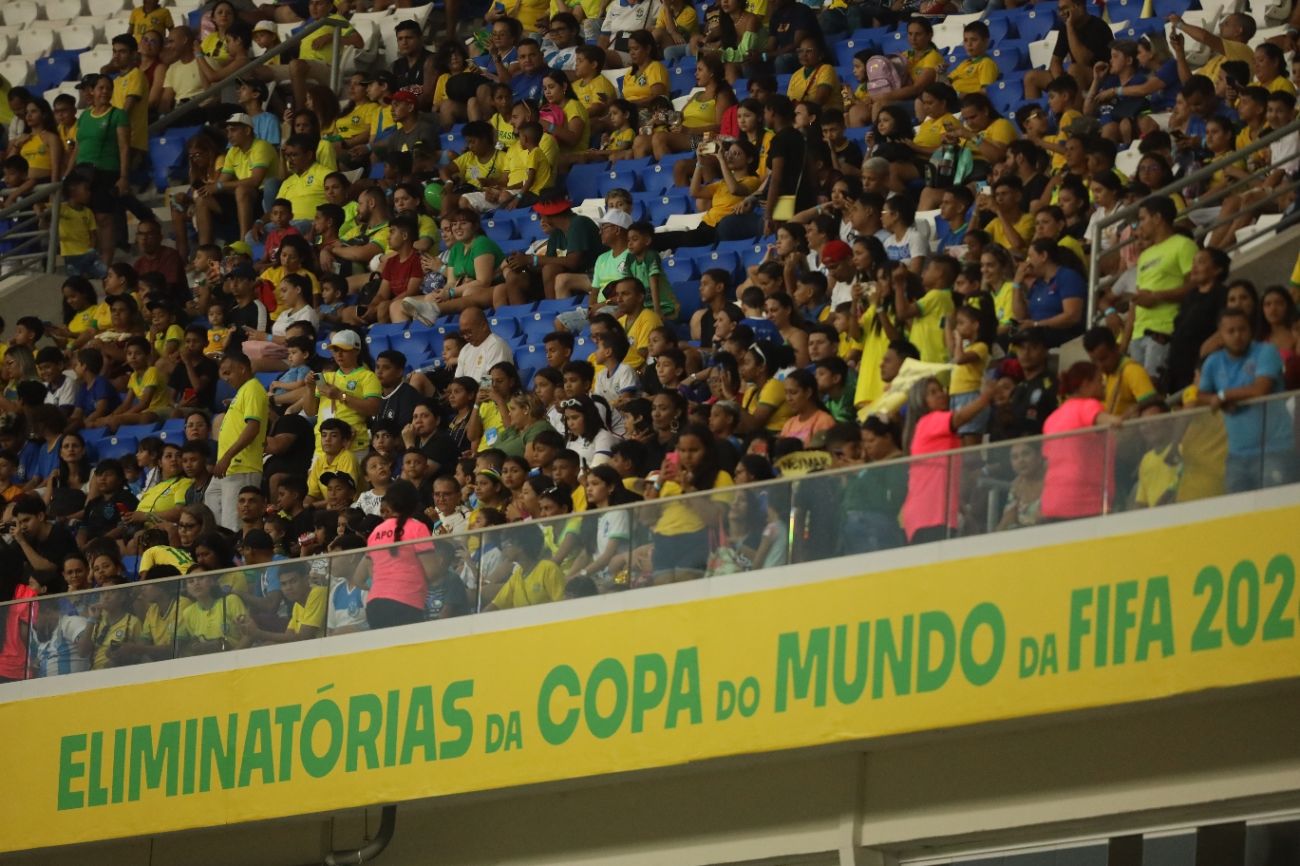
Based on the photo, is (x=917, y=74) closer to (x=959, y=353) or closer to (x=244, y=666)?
(x=959, y=353)

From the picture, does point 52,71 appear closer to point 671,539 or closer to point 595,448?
point 595,448

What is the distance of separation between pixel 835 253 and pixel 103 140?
6.55 meters

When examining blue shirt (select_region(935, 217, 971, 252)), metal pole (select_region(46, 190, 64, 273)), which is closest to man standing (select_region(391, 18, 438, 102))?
metal pole (select_region(46, 190, 64, 273))

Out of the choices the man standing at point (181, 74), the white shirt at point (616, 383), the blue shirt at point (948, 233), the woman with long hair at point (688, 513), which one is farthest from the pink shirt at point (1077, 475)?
the man standing at point (181, 74)

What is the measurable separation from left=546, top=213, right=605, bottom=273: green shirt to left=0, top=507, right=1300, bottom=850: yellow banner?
3848 millimetres

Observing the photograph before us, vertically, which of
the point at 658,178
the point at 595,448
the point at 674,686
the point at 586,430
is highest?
the point at 658,178

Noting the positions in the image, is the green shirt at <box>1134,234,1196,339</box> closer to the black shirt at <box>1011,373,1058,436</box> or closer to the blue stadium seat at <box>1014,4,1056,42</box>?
the black shirt at <box>1011,373,1058,436</box>

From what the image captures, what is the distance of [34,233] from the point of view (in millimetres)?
16875

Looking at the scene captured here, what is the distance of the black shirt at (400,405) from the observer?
1341cm

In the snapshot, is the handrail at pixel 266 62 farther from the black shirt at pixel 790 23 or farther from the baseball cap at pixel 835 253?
the baseball cap at pixel 835 253

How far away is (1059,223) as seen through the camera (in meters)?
11.8

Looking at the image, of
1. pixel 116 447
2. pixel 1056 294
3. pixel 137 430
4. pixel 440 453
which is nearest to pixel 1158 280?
pixel 1056 294

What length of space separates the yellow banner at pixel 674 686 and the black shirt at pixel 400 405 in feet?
7.30

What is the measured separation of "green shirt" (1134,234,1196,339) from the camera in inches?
417
